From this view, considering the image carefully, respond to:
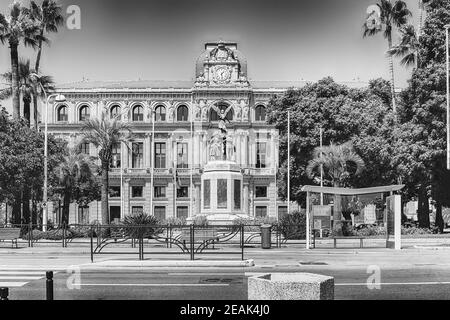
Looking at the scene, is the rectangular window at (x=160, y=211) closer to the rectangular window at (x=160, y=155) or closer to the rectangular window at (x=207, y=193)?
the rectangular window at (x=160, y=155)

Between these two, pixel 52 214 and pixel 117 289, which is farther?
pixel 52 214

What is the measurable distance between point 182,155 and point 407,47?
45.6m

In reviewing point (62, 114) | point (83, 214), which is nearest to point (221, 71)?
point (83, 214)

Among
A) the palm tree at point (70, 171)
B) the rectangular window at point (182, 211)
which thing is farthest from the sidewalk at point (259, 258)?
the rectangular window at point (182, 211)

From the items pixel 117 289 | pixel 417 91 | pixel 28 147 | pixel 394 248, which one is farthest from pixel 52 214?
pixel 117 289

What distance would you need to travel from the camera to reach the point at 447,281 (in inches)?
645

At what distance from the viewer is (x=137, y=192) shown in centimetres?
9088

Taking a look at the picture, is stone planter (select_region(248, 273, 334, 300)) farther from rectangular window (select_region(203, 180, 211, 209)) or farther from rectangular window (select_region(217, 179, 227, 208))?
rectangular window (select_region(203, 180, 211, 209))

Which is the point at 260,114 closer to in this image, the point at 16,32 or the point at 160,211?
the point at 160,211

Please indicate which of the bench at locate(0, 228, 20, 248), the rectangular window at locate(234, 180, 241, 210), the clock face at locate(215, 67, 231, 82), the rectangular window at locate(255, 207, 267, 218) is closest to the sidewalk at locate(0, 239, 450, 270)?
the bench at locate(0, 228, 20, 248)

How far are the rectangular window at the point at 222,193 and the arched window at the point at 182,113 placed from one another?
47.8 meters

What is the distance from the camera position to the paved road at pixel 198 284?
13.6 meters
